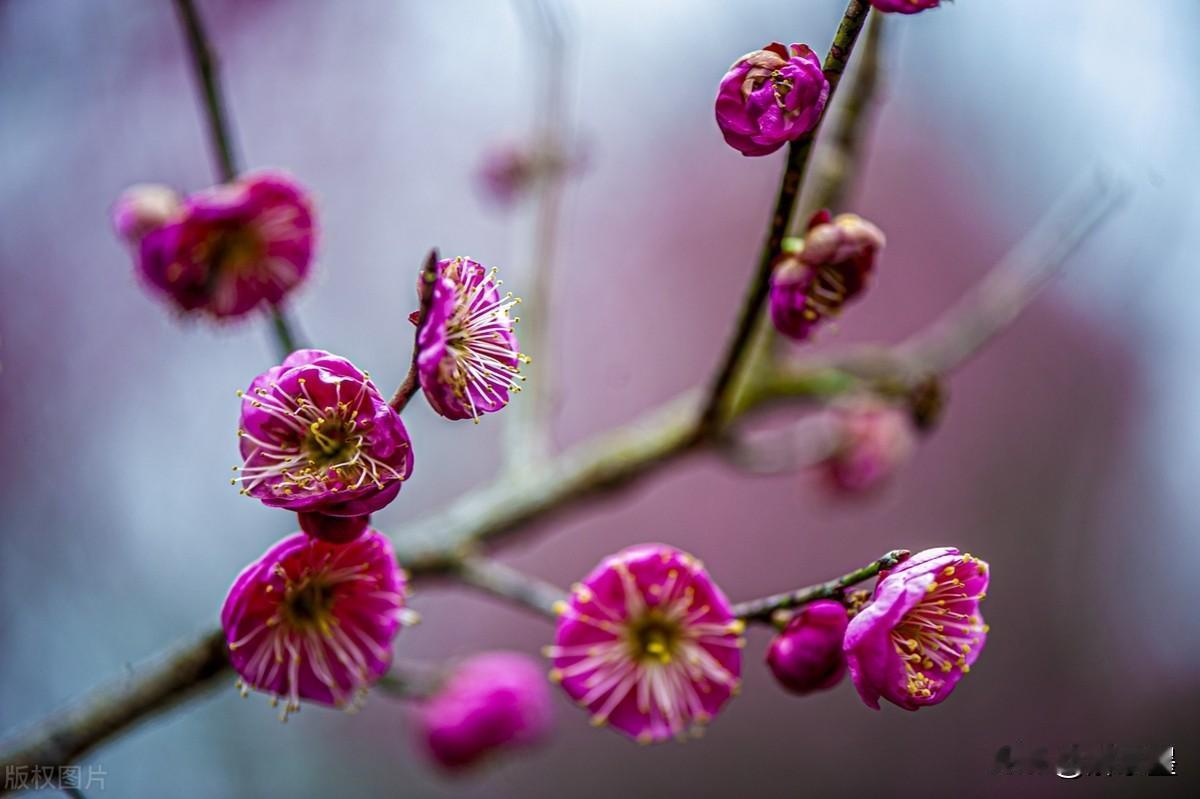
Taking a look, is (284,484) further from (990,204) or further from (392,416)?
(990,204)

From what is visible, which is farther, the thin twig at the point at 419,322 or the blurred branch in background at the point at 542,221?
the blurred branch in background at the point at 542,221

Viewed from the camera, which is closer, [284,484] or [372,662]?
[284,484]

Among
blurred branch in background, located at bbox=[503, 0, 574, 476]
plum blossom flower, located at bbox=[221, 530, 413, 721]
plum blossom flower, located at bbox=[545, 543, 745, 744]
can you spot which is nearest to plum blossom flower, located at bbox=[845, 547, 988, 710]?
plum blossom flower, located at bbox=[545, 543, 745, 744]

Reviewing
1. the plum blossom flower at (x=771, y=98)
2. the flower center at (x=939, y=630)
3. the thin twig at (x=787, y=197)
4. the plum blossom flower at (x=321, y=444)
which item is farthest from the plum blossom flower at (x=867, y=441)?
the plum blossom flower at (x=321, y=444)

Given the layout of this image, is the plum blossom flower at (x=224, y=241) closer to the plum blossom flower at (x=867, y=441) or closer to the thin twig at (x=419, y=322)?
the thin twig at (x=419, y=322)

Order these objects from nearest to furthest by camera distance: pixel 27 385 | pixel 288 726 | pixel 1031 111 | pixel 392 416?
pixel 392 416
pixel 1031 111
pixel 27 385
pixel 288 726

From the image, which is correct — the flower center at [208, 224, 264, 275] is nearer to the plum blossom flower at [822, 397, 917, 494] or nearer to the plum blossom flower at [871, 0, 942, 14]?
the plum blossom flower at [871, 0, 942, 14]

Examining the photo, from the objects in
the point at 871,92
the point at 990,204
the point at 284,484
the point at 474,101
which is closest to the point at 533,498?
the point at 284,484
